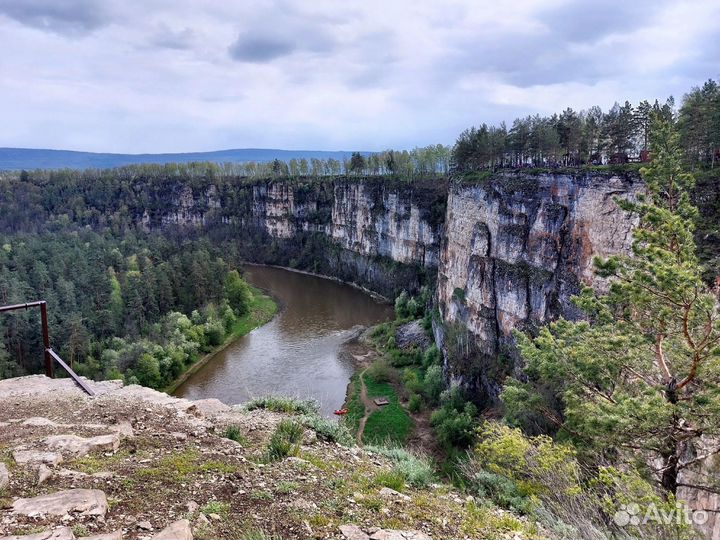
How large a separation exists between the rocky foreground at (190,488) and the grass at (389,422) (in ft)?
56.6

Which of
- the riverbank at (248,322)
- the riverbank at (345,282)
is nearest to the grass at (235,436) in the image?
the riverbank at (248,322)

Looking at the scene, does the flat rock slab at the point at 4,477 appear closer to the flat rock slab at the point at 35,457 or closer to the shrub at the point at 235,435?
the flat rock slab at the point at 35,457

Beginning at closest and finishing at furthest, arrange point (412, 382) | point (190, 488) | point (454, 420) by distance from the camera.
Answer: point (190, 488) < point (454, 420) < point (412, 382)

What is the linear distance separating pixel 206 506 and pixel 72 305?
37.9m

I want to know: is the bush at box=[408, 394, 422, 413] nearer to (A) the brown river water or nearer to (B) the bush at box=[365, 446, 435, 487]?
(A) the brown river water

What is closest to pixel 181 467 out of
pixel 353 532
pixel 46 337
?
pixel 353 532

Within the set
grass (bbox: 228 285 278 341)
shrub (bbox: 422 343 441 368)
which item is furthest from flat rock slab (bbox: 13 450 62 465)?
grass (bbox: 228 285 278 341)

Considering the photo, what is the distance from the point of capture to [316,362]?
37.7 metres

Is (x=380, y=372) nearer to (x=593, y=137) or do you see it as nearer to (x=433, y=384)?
(x=433, y=384)

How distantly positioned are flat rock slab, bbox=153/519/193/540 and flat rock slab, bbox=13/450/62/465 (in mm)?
2548

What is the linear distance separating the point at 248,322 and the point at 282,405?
38403mm

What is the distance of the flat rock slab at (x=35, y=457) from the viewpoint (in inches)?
271

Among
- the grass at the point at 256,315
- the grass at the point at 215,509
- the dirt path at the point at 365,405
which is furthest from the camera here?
the grass at the point at 256,315

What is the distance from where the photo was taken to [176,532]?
17.7 ft
